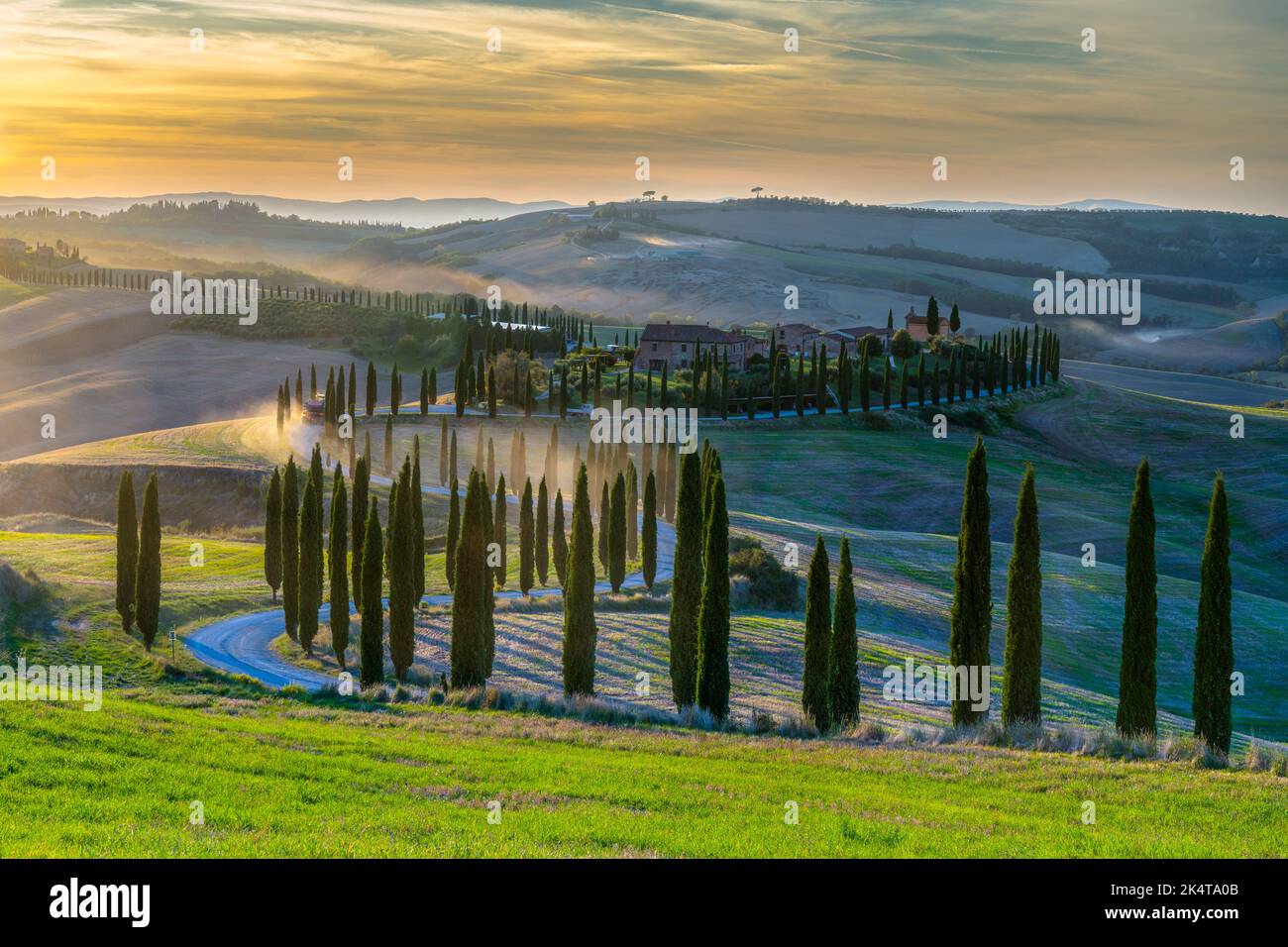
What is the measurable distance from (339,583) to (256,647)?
5.47 metres

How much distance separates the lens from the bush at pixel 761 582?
64750 mm

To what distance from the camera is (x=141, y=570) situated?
5181cm

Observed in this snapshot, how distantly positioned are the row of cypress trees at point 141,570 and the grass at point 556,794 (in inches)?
793

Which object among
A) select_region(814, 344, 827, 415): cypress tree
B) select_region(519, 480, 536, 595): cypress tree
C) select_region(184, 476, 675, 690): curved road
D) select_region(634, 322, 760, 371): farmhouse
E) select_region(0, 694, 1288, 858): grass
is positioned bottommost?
select_region(184, 476, 675, 690): curved road

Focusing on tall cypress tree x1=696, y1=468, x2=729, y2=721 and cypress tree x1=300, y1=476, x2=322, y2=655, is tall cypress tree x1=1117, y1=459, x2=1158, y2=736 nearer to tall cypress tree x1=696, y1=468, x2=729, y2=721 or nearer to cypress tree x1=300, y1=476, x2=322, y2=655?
tall cypress tree x1=696, y1=468, x2=729, y2=721

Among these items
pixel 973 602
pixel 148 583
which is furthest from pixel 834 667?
pixel 148 583

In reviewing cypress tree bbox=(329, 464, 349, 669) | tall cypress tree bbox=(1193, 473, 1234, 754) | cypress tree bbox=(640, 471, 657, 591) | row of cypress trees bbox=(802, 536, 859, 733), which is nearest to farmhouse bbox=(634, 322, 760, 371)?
cypress tree bbox=(640, 471, 657, 591)

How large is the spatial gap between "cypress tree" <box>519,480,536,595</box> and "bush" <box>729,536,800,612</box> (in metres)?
10.7

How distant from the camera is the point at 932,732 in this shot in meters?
35.4

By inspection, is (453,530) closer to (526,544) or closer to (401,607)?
(526,544)

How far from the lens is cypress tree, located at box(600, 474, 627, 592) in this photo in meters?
63.7

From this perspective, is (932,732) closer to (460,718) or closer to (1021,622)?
(1021,622)
